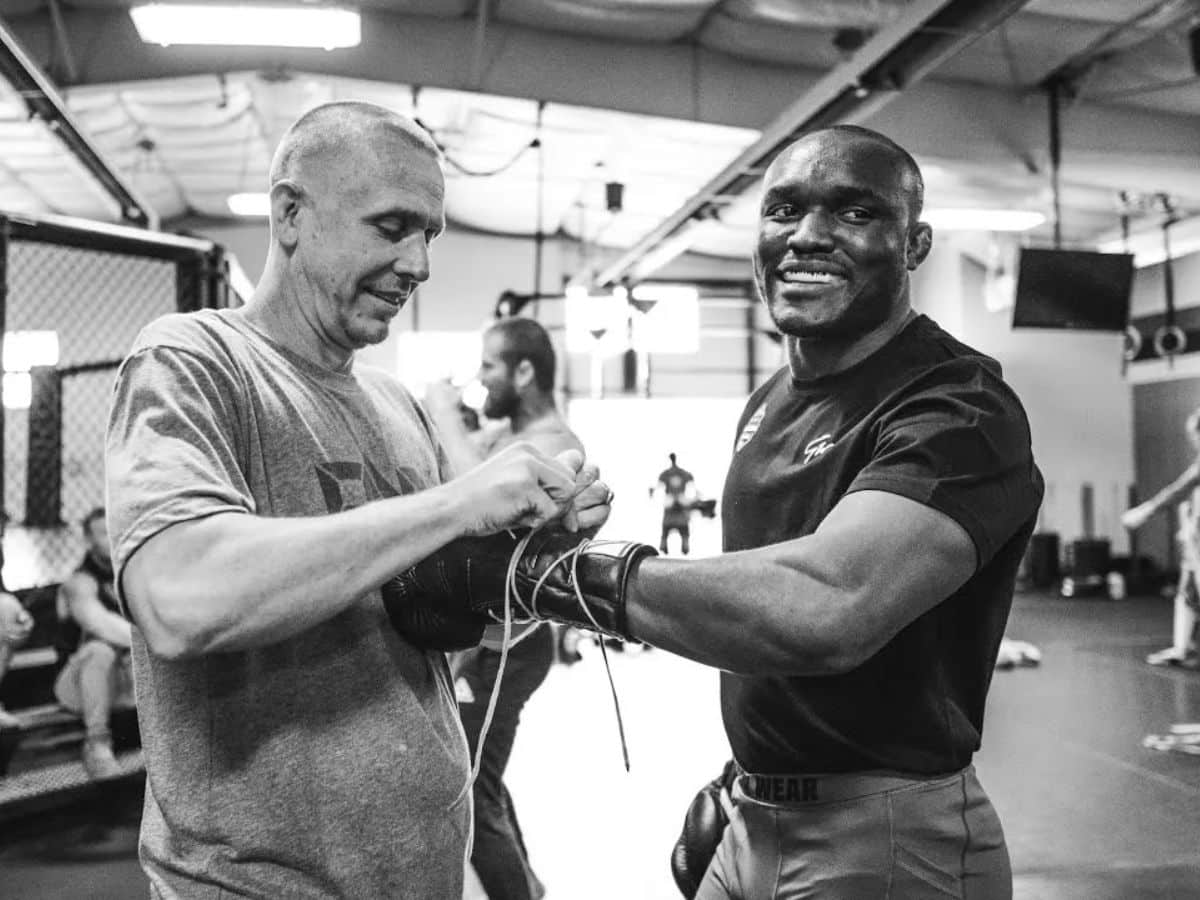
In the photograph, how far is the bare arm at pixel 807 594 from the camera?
125 cm

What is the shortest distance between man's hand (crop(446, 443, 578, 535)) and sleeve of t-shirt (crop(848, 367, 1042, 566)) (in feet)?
1.25

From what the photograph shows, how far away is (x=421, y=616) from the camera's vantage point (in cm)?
138

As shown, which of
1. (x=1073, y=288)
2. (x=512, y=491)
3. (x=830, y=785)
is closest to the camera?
(x=512, y=491)

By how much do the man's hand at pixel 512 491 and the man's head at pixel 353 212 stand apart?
0.33 meters

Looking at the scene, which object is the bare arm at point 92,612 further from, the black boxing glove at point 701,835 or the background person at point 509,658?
the black boxing glove at point 701,835

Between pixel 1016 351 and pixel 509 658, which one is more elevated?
pixel 1016 351

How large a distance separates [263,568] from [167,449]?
176mm

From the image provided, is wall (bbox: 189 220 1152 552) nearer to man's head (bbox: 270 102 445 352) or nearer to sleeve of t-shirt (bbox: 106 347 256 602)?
man's head (bbox: 270 102 445 352)

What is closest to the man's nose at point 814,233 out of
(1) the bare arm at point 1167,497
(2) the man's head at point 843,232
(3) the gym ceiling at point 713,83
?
(2) the man's head at point 843,232

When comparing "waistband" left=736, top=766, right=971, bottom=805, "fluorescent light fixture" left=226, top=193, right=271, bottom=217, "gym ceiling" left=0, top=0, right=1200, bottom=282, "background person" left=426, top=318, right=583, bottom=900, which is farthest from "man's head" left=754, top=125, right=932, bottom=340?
"fluorescent light fixture" left=226, top=193, right=271, bottom=217

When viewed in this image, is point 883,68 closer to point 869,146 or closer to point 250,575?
point 869,146

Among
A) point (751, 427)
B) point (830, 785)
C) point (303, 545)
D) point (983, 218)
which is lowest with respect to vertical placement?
point (830, 785)

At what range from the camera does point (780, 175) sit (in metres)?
1.71

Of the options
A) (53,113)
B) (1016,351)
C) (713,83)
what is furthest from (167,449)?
(1016,351)
